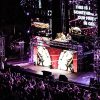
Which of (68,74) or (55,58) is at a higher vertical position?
(55,58)

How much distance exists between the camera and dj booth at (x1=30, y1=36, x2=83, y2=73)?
26.0 m

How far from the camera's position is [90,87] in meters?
19.6

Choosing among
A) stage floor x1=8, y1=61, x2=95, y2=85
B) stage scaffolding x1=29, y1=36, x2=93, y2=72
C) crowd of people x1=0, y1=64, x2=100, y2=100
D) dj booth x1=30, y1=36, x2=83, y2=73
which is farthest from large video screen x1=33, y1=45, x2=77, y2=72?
crowd of people x1=0, y1=64, x2=100, y2=100

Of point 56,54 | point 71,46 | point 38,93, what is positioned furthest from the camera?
point 56,54

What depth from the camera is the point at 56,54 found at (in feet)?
88.7

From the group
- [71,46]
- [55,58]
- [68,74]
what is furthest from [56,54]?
[68,74]

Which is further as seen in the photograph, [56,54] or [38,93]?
[56,54]

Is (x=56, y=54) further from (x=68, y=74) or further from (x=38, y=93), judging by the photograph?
(x=38, y=93)

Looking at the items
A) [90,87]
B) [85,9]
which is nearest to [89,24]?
[85,9]

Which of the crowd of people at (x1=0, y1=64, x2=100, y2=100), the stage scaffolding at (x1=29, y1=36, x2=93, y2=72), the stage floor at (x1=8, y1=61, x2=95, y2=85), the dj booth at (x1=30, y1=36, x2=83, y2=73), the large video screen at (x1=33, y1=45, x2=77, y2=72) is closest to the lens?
the crowd of people at (x1=0, y1=64, x2=100, y2=100)

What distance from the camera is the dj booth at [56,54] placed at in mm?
25953

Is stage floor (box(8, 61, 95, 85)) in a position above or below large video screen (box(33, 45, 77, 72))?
below

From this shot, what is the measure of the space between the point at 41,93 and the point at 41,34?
15.0m

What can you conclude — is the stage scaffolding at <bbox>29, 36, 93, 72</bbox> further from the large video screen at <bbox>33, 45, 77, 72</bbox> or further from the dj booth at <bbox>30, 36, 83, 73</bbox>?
the large video screen at <bbox>33, 45, 77, 72</bbox>
